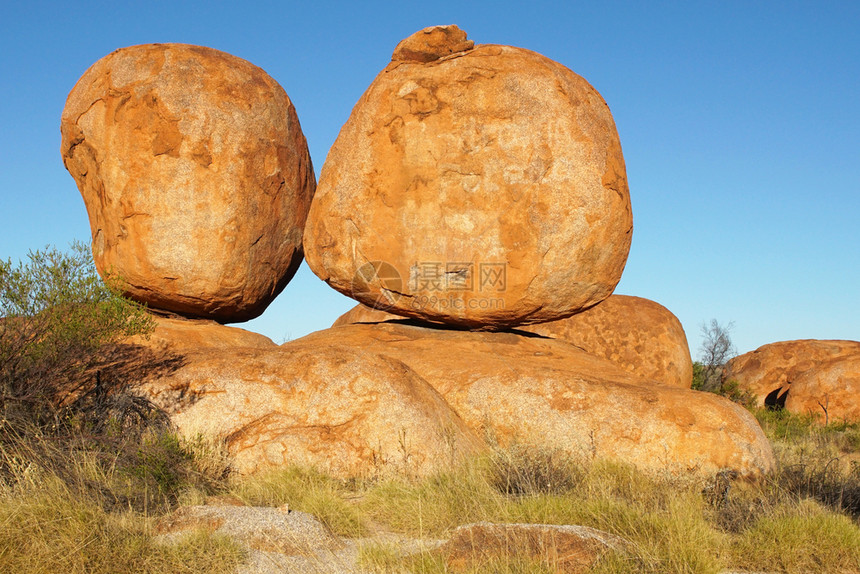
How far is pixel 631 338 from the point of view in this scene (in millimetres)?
12883

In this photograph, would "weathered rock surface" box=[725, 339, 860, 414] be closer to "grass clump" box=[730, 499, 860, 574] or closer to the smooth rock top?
the smooth rock top

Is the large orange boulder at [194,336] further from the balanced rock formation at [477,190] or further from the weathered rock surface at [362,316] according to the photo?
the weathered rock surface at [362,316]

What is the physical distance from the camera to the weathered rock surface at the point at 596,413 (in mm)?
7379

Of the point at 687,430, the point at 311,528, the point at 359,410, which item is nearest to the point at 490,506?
the point at 311,528

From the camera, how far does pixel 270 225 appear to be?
32.6 feet

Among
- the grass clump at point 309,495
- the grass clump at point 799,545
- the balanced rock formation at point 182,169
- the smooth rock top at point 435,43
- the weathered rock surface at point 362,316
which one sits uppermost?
the smooth rock top at point 435,43

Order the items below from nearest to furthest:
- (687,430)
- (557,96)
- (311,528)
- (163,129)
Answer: (311,528) < (687,430) < (557,96) < (163,129)

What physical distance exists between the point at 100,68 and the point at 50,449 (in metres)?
5.60

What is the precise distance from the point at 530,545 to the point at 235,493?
2.53m

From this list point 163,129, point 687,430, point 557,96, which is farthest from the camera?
point 163,129

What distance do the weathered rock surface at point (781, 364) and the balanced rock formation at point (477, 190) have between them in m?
9.89

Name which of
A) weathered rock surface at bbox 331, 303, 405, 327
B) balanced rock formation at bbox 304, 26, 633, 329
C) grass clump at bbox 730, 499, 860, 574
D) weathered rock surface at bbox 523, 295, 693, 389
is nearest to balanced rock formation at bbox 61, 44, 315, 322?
balanced rock formation at bbox 304, 26, 633, 329

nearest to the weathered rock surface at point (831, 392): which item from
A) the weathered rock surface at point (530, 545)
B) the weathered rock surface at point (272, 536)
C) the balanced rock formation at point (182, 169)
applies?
the balanced rock formation at point (182, 169)

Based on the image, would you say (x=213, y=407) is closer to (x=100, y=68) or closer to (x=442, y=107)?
(x=442, y=107)
